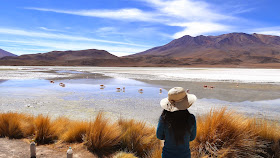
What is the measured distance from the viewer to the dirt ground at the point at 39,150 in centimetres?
419

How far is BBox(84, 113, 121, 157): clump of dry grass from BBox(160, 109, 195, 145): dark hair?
2.32 m

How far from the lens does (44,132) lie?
4871 mm

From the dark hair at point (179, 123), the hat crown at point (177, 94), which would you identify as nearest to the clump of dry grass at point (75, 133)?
the dark hair at point (179, 123)

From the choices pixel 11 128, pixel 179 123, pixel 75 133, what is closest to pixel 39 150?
pixel 75 133

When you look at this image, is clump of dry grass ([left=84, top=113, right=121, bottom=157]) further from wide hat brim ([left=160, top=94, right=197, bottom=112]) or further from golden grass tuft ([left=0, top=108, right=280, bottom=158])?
wide hat brim ([left=160, top=94, right=197, bottom=112])

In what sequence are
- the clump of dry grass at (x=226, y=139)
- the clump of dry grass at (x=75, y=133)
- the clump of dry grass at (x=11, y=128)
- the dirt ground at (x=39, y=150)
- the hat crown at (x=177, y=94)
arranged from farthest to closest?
1. the clump of dry grass at (x=11, y=128)
2. the clump of dry grass at (x=75, y=133)
3. the dirt ground at (x=39, y=150)
4. the clump of dry grass at (x=226, y=139)
5. the hat crown at (x=177, y=94)

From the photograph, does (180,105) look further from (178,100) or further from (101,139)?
(101,139)

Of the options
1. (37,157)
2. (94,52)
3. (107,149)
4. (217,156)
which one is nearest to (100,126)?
(107,149)

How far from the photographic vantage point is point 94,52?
156 metres

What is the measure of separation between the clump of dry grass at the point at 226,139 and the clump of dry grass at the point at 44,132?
291cm

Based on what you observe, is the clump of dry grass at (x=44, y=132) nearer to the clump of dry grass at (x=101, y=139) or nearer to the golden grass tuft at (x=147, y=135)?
the golden grass tuft at (x=147, y=135)

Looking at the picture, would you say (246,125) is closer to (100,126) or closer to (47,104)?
(100,126)

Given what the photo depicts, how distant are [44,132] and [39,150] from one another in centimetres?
50

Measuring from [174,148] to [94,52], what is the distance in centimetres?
15719
